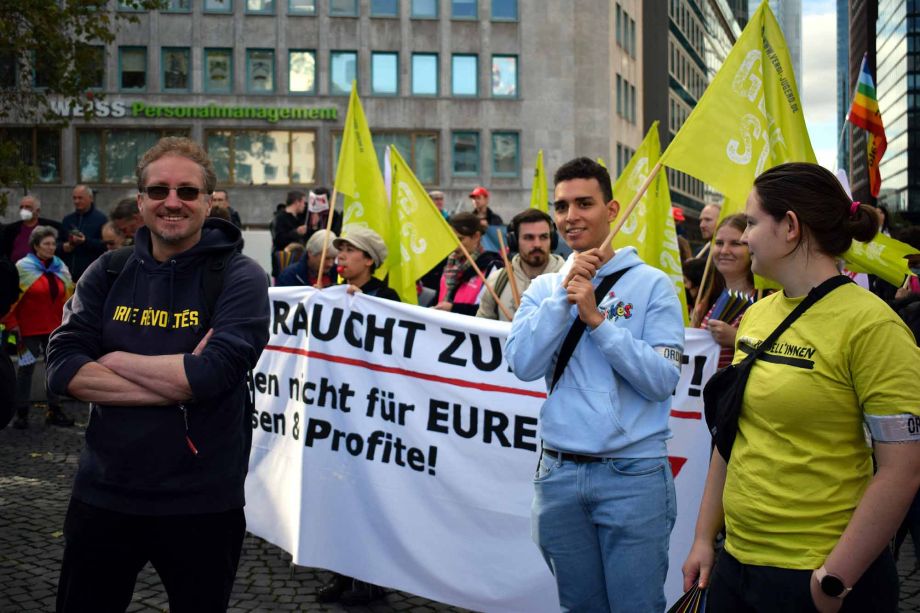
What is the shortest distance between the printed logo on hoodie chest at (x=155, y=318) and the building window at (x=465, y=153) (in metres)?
37.2

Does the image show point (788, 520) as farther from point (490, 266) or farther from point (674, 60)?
point (674, 60)

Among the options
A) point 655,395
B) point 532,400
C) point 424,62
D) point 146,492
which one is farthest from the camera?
point 424,62

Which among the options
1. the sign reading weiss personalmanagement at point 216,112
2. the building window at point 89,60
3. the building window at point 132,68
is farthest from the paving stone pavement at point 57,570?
the building window at point 132,68

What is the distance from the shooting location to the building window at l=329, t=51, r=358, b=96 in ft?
129

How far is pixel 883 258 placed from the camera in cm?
384

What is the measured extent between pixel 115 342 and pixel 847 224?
6.96 ft

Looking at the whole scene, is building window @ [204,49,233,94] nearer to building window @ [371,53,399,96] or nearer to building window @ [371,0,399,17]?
building window @ [371,53,399,96]

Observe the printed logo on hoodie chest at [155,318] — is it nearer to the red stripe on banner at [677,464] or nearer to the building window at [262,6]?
the red stripe on banner at [677,464]

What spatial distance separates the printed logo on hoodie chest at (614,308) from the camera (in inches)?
124

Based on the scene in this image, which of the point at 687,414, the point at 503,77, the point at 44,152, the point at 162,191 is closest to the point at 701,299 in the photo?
the point at 687,414

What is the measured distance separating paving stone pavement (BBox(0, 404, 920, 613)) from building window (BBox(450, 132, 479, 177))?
33218 mm

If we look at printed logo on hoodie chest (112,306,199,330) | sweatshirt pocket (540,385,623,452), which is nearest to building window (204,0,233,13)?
printed logo on hoodie chest (112,306,199,330)

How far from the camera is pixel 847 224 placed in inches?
97.3

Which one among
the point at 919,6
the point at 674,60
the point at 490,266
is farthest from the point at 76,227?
the point at 919,6
